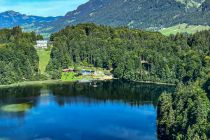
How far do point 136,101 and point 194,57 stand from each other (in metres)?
35.3

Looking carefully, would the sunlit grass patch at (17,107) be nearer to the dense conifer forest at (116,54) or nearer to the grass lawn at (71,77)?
the dense conifer forest at (116,54)

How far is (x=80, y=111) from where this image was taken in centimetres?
10169

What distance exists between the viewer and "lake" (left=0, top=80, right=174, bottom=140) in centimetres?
8094

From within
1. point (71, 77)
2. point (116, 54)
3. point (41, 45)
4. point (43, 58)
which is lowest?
point (71, 77)

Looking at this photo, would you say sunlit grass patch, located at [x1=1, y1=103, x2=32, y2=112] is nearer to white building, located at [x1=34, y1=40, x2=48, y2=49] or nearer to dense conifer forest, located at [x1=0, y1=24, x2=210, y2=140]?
dense conifer forest, located at [x1=0, y1=24, x2=210, y2=140]

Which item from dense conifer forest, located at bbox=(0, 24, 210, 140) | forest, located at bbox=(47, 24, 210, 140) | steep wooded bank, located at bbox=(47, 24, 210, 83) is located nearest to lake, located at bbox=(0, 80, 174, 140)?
forest, located at bbox=(47, 24, 210, 140)

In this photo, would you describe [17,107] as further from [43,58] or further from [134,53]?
[134,53]

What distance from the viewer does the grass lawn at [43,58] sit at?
15262 centimetres

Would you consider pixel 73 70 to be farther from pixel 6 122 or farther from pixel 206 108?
pixel 206 108

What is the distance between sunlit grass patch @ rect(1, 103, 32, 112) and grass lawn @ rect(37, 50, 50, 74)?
143 feet

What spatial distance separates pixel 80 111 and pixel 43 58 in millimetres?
62529

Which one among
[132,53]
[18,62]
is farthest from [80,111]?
[132,53]

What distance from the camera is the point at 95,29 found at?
188125mm

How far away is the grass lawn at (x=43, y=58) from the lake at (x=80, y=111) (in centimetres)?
1828
